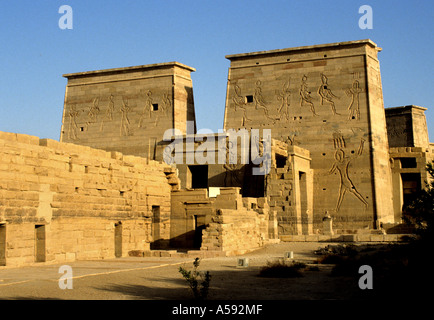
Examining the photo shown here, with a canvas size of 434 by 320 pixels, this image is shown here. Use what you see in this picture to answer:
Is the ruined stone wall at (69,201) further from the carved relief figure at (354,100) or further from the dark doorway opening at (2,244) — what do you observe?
the carved relief figure at (354,100)

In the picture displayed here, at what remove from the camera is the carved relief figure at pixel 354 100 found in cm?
2748

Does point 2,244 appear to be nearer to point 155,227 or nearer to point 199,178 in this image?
point 155,227

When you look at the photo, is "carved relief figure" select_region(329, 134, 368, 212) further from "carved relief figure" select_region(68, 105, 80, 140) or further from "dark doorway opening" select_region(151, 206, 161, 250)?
"carved relief figure" select_region(68, 105, 80, 140)

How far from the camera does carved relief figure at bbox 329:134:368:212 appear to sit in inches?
1065

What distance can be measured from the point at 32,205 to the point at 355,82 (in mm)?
17759

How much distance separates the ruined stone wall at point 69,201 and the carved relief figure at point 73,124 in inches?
537

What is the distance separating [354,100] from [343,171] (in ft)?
11.0

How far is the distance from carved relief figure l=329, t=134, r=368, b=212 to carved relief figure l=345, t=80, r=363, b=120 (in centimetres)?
120

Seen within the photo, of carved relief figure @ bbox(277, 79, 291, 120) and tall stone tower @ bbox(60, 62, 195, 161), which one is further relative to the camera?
tall stone tower @ bbox(60, 62, 195, 161)

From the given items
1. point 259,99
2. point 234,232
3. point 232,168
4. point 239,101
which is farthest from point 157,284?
point 239,101

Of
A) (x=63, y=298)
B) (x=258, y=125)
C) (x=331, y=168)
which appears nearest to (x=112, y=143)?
(x=258, y=125)

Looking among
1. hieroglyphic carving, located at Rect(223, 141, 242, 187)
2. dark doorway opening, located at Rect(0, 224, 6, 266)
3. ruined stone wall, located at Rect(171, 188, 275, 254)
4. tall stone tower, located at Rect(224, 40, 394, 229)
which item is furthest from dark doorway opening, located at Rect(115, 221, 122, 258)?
tall stone tower, located at Rect(224, 40, 394, 229)

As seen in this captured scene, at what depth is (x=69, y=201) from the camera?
52.1 ft

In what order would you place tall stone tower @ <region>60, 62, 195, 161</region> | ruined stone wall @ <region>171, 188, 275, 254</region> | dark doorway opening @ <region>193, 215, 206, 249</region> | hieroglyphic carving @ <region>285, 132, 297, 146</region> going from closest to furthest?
ruined stone wall @ <region>171, 188, 275, 254</region> → dark doorway opening @ <region>193, 215, 206, 249</region> → hieroglyphic carving @ <region>285, 132, 297, 146</region> → tall stone tower @ <region>60, 62, 195, 161</region>
